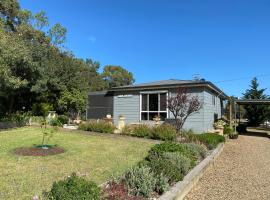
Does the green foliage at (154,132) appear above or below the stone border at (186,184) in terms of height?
above

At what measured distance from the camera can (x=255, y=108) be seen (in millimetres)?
32719

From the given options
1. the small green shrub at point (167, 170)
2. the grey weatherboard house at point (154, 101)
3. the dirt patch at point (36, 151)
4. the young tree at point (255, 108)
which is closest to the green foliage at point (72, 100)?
the grey weatherboard house at point (154, 101)

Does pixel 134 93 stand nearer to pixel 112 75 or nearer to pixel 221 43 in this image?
pixel 221 43

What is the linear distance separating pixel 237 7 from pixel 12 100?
17.3 meters

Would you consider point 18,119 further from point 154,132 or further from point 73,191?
point 73,191

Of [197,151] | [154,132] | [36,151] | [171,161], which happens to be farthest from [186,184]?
[154,132]

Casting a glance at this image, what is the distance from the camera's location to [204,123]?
1524 cm

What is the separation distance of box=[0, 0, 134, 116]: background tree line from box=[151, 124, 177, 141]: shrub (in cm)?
823

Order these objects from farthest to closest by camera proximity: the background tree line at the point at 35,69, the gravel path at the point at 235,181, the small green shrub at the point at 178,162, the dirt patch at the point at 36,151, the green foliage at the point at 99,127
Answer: the background tree line at the point at 35,69 < the green foliage at the point at 99,127 < the dirt patch at the point at 36,151 < the small green shrub at the point at 178,162 < the gravel path at the point at 235,181

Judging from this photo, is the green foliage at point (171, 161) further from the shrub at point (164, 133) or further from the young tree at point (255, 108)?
the young tree at point (255, 108)

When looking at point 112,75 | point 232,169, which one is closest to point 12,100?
point 232,169

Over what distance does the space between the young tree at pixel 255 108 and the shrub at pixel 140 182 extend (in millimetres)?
31622

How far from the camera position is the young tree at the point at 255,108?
107 ft

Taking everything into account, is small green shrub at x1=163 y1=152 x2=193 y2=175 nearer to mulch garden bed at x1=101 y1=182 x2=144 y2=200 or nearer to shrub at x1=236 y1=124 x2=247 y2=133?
mulch garden bed at x1=101 y1=182 x2=144 y2=200
